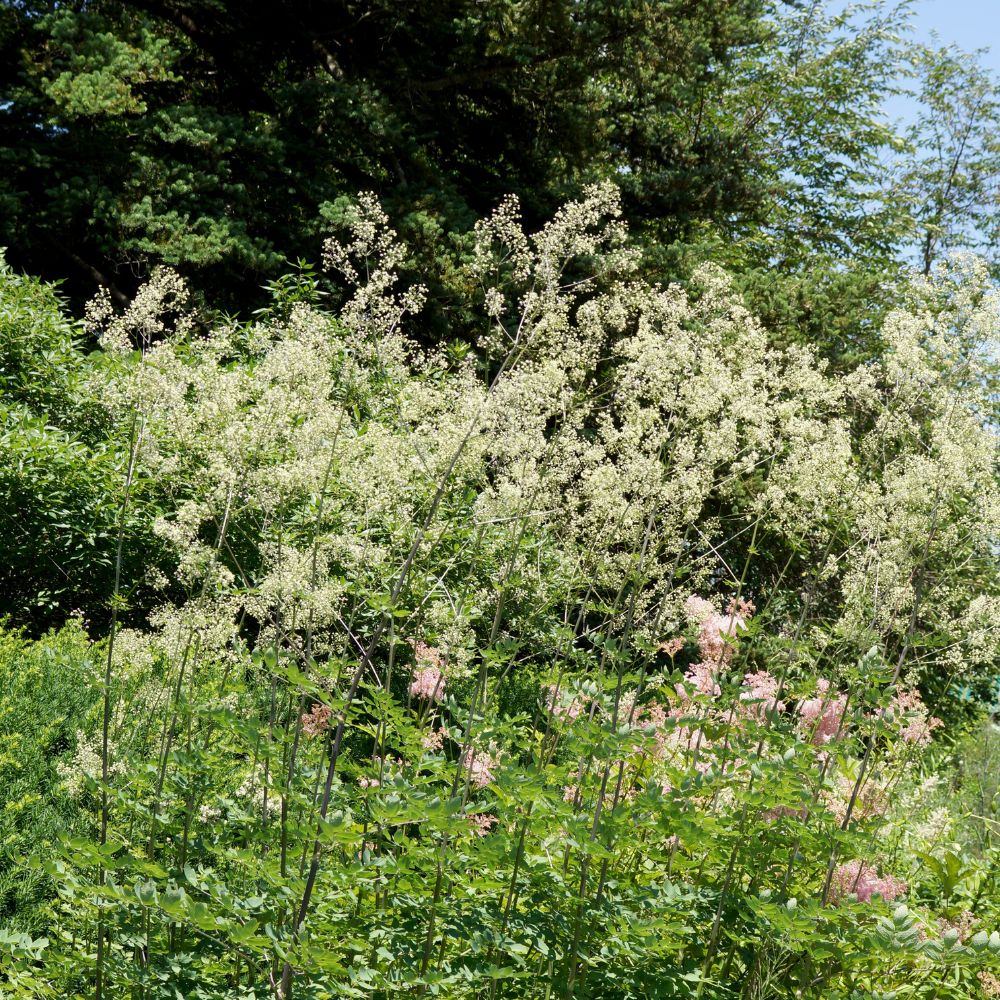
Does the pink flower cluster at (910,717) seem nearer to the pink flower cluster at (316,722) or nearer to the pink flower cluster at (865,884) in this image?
the pink flower cluster at (865,884)

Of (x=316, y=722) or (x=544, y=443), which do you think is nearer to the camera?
(x=544, y=443)

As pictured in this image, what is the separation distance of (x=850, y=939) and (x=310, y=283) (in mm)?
8294

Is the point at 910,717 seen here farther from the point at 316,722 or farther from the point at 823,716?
the point at 316,722

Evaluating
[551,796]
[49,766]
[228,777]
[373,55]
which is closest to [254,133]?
[373,55]

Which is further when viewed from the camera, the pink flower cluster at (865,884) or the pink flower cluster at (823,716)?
the pink flower cluster at (823,716)

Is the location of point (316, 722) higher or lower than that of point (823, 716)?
lower

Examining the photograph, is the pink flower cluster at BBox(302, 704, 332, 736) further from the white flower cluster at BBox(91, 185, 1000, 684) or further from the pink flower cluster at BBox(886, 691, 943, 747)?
the pink flower cluster at BBox(886, 691, 943, 747)

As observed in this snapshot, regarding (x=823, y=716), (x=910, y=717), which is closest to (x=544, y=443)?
(x=910, y=717)

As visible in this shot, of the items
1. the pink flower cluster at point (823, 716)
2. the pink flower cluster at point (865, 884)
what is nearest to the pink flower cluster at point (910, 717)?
the pink flower cluster at point (823, 716)

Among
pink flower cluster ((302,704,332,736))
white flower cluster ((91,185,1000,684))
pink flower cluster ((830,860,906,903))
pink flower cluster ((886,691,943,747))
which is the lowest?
pink flower cluster ((302,704,332,736))

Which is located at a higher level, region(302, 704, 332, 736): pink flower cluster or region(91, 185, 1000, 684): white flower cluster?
region(91, 185, 1000, 684): white flower cluster

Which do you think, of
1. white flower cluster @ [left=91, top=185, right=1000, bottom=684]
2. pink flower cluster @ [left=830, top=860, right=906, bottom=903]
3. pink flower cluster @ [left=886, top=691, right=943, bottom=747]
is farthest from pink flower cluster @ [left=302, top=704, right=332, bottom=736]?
pink flower cluster @ [left=886, top=691, right=943, bottom=747]

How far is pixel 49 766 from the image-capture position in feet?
16.4

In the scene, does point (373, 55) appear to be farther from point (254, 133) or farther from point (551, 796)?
point (551, 796)
